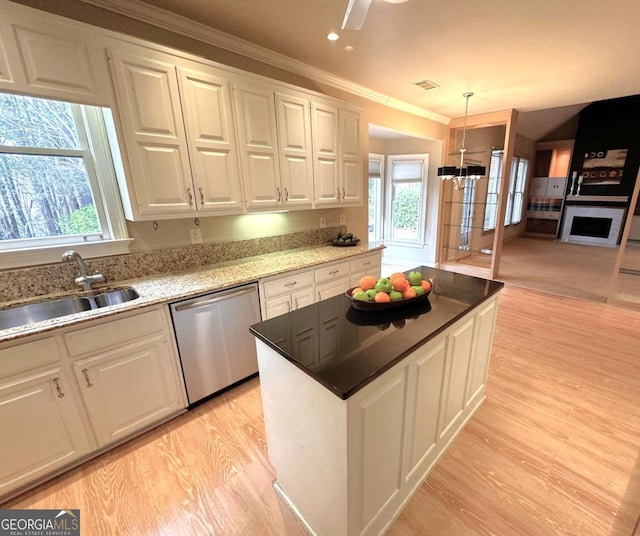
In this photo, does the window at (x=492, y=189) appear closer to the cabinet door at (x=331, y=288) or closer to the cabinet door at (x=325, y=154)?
the cabinet door at (x=325, y=154)

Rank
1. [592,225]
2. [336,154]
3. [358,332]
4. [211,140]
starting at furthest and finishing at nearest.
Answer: [592,225] < [336,154] < [211,140] < [358,332]

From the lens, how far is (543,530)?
1.27m

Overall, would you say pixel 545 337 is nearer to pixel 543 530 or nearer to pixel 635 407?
pixel 635 407

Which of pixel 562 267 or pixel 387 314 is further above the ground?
pixel 387 314

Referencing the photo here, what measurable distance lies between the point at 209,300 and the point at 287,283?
2.16ft

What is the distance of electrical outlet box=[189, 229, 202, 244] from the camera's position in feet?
7.67

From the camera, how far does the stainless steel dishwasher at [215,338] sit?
1.85 metres

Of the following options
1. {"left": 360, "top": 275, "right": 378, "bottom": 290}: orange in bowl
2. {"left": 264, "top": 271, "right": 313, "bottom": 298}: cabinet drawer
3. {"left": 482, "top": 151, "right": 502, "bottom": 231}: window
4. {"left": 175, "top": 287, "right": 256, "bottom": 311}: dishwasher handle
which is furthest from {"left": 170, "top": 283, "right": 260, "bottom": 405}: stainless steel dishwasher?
{"left": 482, "top": 151, "right": 502, "bottom": 231}: window

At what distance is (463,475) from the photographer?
4.99 ft

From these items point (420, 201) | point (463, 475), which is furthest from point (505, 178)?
point (463, 475)

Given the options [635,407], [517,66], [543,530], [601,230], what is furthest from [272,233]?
[601,230]

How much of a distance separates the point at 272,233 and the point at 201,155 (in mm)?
1026

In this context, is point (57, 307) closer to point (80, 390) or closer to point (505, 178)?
point (80, 390)

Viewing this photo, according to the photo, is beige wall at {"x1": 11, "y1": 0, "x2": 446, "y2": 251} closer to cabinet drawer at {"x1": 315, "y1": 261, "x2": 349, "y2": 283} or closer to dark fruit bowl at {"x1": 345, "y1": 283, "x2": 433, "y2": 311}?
cabinet drawer at {"x1": 315, "y1": 261, "x2": 349, "y2": 283}
